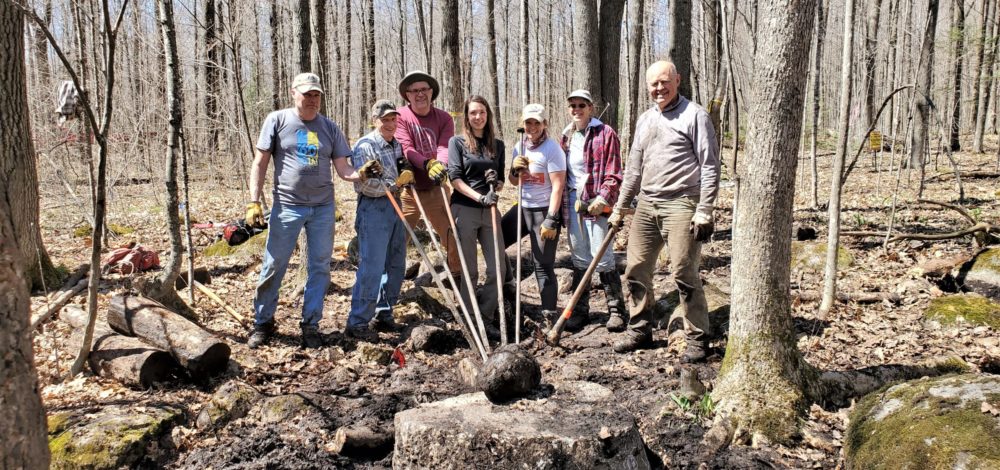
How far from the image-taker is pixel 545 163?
17.2 ft

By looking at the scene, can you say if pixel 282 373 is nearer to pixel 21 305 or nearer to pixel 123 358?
pixel 123 358

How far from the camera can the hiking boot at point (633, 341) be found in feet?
16.1

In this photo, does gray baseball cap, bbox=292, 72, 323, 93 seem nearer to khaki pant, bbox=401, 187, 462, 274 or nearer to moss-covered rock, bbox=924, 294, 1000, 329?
khaki pant, bbox=401, 187, 462, 274

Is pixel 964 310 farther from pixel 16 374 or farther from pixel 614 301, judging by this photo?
pixel 16 374

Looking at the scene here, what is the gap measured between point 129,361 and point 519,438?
293 cm

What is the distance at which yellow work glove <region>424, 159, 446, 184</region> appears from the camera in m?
5.11

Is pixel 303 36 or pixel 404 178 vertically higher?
pixel 303 36

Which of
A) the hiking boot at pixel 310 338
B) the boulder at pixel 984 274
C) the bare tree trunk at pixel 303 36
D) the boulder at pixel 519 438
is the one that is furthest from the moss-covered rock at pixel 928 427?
the bare tree trunk at pixel 303 36

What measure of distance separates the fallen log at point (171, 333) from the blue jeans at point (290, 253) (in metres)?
0.60

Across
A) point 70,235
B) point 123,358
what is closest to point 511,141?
point 70,235

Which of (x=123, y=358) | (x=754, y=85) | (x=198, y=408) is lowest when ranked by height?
(x=198, y=408)

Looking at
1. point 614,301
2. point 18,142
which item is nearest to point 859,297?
point 614,301

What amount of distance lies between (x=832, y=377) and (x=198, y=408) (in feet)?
13.7

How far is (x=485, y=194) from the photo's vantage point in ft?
17.2
